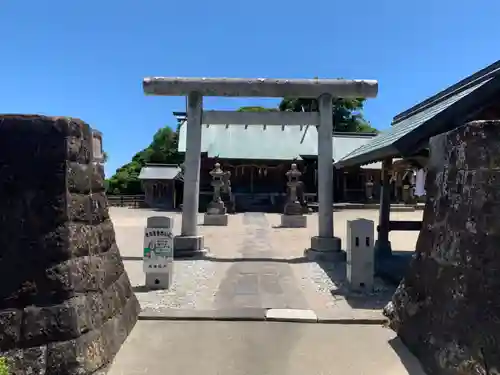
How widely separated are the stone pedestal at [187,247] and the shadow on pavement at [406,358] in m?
6.72

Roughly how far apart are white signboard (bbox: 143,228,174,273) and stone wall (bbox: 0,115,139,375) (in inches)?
135

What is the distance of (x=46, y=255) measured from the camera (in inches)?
143

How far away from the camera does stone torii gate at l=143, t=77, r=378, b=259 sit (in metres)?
10.8

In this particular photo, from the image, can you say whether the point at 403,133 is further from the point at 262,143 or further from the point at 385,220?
the point at 262,143

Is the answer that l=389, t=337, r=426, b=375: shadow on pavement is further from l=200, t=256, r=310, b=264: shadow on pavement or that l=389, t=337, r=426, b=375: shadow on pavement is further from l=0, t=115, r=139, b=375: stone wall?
l=200, t=256, r=310, b=264: shadow on pavement

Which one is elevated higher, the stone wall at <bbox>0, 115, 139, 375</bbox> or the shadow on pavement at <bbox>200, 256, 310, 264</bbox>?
the stone wall at <bbox>0, 115, 139, 375</bbox>

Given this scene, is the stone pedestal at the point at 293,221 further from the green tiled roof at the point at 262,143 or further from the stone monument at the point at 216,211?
the green tiled roof at the point at 262,143

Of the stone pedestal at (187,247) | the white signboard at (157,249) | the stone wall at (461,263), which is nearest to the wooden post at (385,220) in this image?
the stone pedestal at (187,247)

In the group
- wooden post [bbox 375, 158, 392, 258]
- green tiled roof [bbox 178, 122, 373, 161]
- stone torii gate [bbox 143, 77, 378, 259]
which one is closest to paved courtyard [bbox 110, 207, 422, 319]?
stone torii gate [bbox 143, 77, 378, 259]

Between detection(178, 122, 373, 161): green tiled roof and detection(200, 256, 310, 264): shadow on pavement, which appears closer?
detection(200, 256, 310, 264): shadow on pavement

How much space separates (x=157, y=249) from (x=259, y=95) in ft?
17.6

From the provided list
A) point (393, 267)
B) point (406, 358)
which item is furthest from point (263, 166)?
point (406, 358)

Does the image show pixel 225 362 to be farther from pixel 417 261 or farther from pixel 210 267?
pixel 210 267

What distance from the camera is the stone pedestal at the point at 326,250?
34.5 ft
